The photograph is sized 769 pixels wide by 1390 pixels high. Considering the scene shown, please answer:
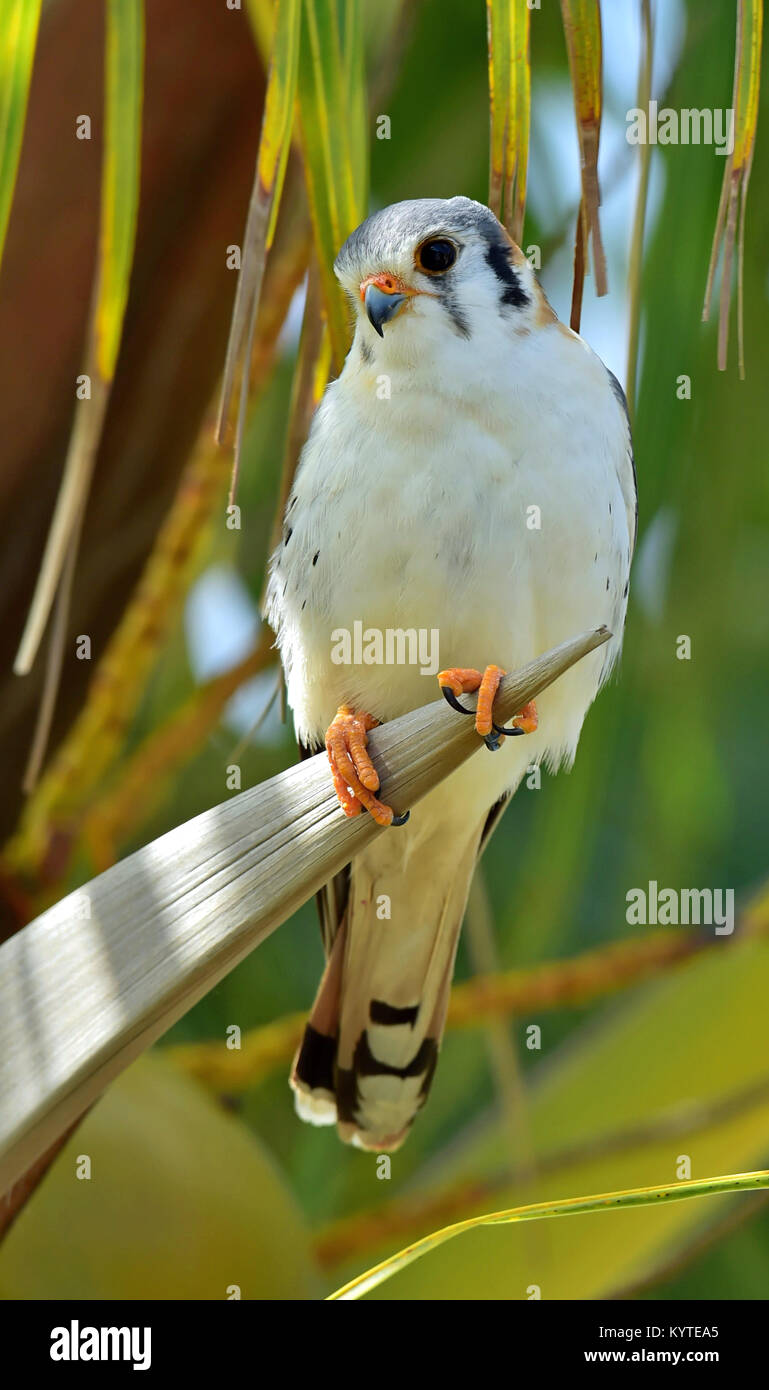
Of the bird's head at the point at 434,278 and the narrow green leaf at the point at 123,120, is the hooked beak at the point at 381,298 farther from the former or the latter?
the narrow green leaf at the point at 123,120

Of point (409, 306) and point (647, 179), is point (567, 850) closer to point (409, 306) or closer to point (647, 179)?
point (409, 306)

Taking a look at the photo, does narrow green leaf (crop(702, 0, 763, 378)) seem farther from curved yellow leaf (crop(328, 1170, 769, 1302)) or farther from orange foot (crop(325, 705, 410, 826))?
curved yellow leaf (crop(328, 1170, 769, 1302))

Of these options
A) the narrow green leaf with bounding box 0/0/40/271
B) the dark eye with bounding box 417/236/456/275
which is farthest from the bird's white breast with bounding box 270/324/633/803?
the narrow green leaf with bounding box 0/0/40/271

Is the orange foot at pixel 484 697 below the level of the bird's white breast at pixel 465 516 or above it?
below

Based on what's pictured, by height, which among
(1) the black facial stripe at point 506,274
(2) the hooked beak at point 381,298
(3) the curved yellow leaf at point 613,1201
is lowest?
(3) the curved yellow leaf at point 613,1201

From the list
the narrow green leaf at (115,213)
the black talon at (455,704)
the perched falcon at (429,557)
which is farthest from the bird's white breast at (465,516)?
the narrow green leaf at (115,213)

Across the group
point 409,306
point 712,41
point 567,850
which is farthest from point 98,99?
point 567,850
